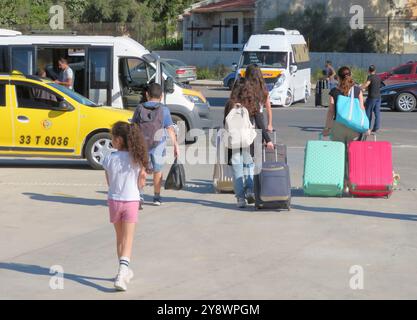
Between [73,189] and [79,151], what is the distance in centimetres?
173

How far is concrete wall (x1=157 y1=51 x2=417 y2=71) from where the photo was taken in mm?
47125

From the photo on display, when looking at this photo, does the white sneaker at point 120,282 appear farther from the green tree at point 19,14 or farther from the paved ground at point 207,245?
the green tree at point 19,14

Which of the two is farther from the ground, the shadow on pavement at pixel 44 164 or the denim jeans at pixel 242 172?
the denim jeans at pixel 242 172

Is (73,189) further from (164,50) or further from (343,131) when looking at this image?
(164,50)

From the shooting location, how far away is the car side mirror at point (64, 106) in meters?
15.2

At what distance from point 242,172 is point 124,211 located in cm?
395

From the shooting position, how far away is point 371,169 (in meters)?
12.5

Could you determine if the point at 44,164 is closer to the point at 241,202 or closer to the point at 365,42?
the point at 241,202

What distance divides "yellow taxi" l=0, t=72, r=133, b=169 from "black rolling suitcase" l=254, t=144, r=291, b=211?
4266 millimetres

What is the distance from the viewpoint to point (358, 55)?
47.9 meters

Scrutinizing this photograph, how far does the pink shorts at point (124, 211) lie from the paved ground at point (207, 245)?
0.60 m

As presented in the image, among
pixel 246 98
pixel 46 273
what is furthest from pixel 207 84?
pixel 46 273

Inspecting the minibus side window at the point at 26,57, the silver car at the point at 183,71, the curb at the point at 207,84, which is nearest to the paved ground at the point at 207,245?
the minibus side window at the point at 26,57

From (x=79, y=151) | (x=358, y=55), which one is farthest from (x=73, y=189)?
(x=358, y=55)
